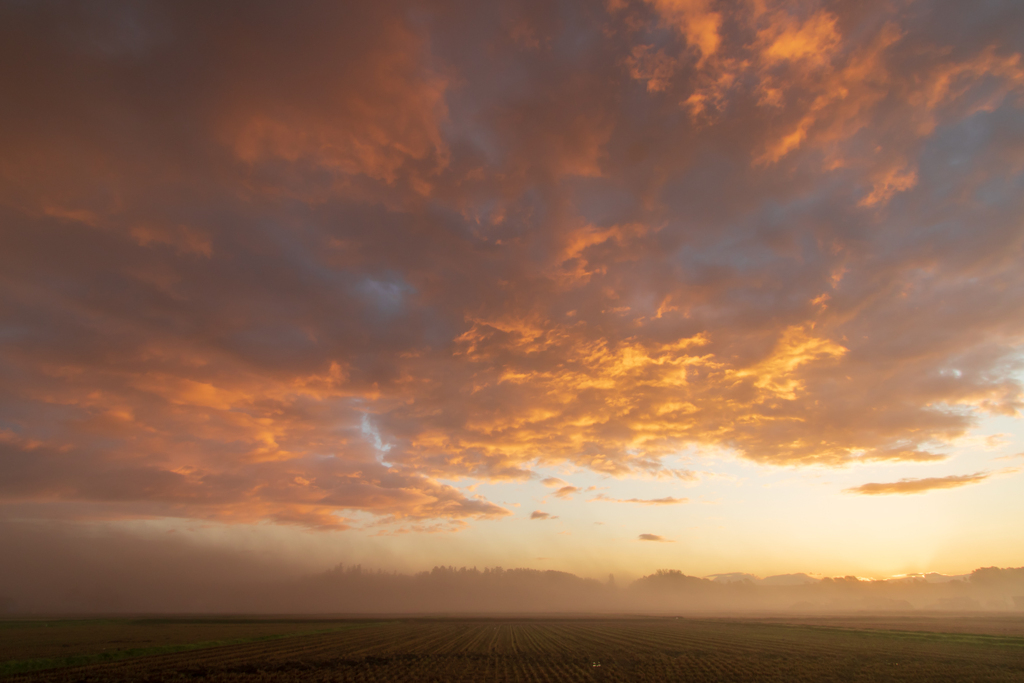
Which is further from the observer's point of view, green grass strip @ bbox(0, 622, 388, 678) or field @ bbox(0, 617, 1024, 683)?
green grass strip @ bbox(0, 622, 388, 678)

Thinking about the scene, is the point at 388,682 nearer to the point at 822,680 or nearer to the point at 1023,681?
the point at 822,680

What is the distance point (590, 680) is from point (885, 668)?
90.0 ft

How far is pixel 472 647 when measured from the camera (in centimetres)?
5016

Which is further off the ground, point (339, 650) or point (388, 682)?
point (388, 682)

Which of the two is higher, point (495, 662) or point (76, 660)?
point (76, 660)

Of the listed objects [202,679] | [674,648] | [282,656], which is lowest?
[674,648]

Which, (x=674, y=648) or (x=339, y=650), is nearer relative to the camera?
(x=339, y=650)

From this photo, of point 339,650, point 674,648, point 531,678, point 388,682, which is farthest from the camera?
point 674,648

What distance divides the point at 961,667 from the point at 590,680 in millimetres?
34116

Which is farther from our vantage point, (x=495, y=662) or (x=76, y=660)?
(x=495, y=662)

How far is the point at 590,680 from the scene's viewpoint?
29.8 metres

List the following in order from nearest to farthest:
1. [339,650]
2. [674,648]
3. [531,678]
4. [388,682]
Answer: [388,682] < [531,678] < [339,650] < [674,648]

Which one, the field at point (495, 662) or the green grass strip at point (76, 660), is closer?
the field at point (495, 662)

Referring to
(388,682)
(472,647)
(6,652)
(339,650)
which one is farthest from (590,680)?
(6,652)
